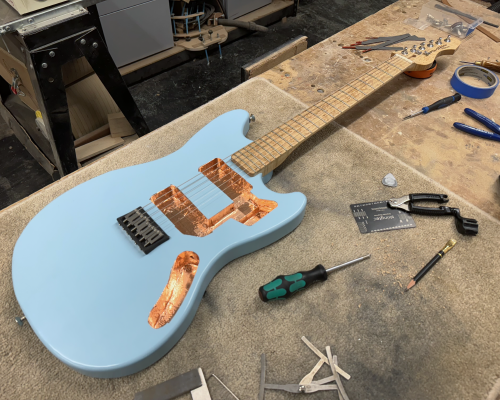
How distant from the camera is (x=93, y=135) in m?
1.47

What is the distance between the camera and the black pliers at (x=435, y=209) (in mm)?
885

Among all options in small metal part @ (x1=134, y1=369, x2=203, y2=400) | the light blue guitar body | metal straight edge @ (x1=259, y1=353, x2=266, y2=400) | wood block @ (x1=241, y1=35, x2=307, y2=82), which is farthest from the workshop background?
metal straight edge @ (x1=259, y1=353, x2=266, y2=400)

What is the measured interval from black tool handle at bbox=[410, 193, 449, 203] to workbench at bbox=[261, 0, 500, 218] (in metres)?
0.08

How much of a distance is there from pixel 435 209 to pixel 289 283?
0.49 metres

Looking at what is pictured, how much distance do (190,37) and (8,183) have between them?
148 cm

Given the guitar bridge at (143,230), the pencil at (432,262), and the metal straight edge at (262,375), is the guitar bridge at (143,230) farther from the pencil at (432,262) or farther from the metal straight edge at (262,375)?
the pencil at (432,262)

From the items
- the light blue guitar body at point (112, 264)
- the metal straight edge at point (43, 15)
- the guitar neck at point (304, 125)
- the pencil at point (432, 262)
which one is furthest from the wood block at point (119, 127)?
the pencil at point (432, 262)

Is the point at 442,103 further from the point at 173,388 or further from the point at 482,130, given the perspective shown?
the point at 173,388

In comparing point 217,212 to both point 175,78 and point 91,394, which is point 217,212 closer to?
point 91,394

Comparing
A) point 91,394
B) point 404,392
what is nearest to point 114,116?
point 91,394

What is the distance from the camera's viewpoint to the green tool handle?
0.76 metres

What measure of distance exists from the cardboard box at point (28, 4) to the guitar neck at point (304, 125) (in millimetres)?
721

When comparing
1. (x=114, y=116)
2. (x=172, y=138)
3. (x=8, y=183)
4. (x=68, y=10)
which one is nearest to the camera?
(x=68, y=10)

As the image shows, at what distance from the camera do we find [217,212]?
2.76ft
